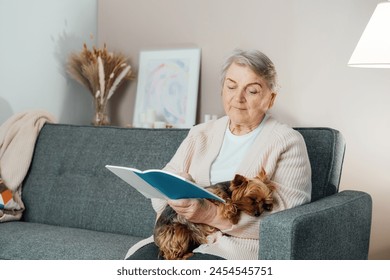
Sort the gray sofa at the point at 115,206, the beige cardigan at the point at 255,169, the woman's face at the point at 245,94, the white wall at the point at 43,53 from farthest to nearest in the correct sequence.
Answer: the white wall at the point at 43,53 → the woman's face at the point at 245,94 → the beige cardigan at the point at 255,169 → the gray sofa at the point at 115,206

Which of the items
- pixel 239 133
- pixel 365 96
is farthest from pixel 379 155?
pixel 239 133

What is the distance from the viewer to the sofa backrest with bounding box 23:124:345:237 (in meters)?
2.56

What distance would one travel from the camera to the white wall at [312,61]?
2795 mm

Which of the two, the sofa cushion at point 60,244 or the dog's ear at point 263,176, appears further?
the sofa cushion at point 60,244

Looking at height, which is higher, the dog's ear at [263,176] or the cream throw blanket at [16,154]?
the dog's ear at [263,176]

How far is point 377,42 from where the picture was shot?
89.8 inches

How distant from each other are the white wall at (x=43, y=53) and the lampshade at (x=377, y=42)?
175 centimetres

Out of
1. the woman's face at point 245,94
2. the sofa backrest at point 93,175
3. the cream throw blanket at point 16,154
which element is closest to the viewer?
the woman's face at point 245,94

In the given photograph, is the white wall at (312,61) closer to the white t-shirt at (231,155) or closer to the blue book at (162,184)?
the white t-shirt at (231,155)

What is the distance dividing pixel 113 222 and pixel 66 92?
125 centimetres

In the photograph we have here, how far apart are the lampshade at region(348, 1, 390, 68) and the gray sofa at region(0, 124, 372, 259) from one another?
0.28 metres

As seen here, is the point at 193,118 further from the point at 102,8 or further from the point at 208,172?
the point at 208,172

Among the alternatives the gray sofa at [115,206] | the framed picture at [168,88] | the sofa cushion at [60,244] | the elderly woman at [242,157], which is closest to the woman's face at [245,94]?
the elderly woman at [242,157]

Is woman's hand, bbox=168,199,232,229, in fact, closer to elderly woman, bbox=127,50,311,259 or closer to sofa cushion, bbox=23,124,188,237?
elderly woman, bbox=127,50,311,259
